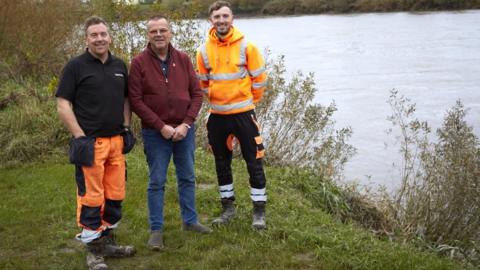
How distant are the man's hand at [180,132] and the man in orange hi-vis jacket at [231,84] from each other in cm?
47

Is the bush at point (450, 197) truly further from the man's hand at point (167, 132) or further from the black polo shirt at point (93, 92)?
the black polo shirt at point (93, 92)

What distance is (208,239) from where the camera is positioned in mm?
5285

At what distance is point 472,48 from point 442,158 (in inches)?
606

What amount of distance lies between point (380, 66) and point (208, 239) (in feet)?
50.4

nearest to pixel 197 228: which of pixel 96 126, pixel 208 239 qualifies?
pixel 208 239

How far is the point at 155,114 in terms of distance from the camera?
16.0 feet

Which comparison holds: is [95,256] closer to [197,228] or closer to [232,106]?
[197,228]

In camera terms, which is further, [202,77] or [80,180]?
[202,77]

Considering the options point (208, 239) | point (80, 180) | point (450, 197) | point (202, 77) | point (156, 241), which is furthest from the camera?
point (450, 197)

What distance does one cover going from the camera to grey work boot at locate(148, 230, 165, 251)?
514 centimetres

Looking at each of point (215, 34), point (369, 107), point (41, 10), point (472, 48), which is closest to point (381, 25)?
point (472, 48)

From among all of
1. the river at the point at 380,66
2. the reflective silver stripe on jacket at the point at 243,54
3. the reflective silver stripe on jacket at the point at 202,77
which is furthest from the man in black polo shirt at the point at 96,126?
the river at the point at 380,66

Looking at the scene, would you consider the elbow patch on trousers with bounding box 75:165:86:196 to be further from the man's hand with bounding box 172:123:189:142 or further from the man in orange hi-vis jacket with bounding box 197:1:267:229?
the man in orange hi-vis jacket with bounding box 197:1:267:229

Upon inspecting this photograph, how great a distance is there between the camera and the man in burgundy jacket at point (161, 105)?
4.85m
